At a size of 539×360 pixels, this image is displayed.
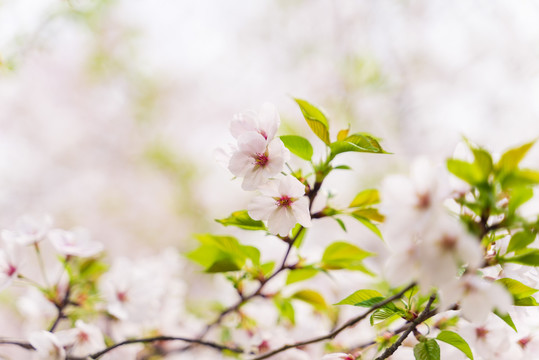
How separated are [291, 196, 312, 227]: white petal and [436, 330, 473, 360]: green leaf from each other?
0.20 m

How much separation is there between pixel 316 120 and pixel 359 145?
0.05 meters

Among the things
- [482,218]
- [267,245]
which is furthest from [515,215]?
[267,245]

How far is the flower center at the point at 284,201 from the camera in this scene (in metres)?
0.43

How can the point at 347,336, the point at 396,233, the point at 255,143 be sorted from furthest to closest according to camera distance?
the point at 347,336 → the point at 255,143 → the point at 396,233

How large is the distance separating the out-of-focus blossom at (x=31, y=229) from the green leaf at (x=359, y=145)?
448 mm

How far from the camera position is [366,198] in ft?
1.62

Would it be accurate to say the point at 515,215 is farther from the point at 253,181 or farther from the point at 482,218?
the point at 253,181

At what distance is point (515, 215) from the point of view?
34cm

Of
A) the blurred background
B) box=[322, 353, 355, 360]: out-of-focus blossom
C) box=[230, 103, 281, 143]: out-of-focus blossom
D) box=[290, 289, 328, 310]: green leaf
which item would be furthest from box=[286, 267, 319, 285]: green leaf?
the blurred background

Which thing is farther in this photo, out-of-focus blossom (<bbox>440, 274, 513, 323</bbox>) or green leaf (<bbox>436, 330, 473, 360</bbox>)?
green leaf (<bbox>436, 330, 473, 360</bbox>)

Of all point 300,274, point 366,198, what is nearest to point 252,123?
point 366,198

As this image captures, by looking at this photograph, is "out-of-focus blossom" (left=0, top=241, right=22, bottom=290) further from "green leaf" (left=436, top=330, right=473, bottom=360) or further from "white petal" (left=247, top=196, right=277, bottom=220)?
"green leaf" (left=436, top=330, right=473, bottom=360)

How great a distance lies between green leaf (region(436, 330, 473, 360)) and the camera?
42cm

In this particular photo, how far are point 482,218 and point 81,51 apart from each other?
355cm
